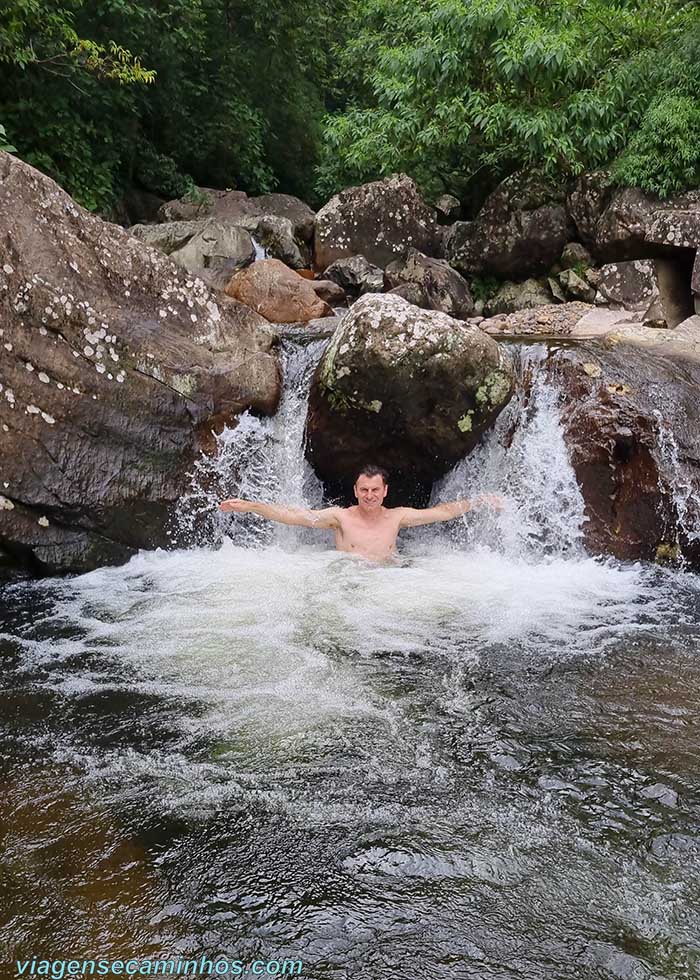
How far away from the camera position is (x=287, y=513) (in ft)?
18.4

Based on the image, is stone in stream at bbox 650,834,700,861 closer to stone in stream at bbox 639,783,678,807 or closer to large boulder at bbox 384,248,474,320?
stone in stream at bbox 639,783,678,807

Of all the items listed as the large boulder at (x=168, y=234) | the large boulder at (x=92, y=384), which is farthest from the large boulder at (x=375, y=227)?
the large boulder at (x=92, y=384)

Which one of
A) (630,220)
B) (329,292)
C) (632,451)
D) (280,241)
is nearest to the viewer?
(632,451)

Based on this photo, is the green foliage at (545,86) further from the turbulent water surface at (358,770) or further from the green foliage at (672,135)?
the turbulent water surface at (358,770)

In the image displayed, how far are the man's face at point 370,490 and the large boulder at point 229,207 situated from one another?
26.5 ft

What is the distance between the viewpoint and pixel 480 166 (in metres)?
13.0

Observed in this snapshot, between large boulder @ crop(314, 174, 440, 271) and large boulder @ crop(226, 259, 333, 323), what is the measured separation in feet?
8.42

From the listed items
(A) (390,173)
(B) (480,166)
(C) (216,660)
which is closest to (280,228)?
(A) (390,173)

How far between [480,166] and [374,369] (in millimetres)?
8731

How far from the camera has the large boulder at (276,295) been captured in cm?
929

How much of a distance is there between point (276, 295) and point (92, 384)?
410 cm

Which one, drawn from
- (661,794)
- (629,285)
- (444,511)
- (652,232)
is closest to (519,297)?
(629,285)

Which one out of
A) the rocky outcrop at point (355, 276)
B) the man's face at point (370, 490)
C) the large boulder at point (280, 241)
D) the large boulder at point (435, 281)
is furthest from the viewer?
the large boulder at point (280, 241)

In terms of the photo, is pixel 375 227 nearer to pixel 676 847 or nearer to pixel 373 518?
pixel 373 518
